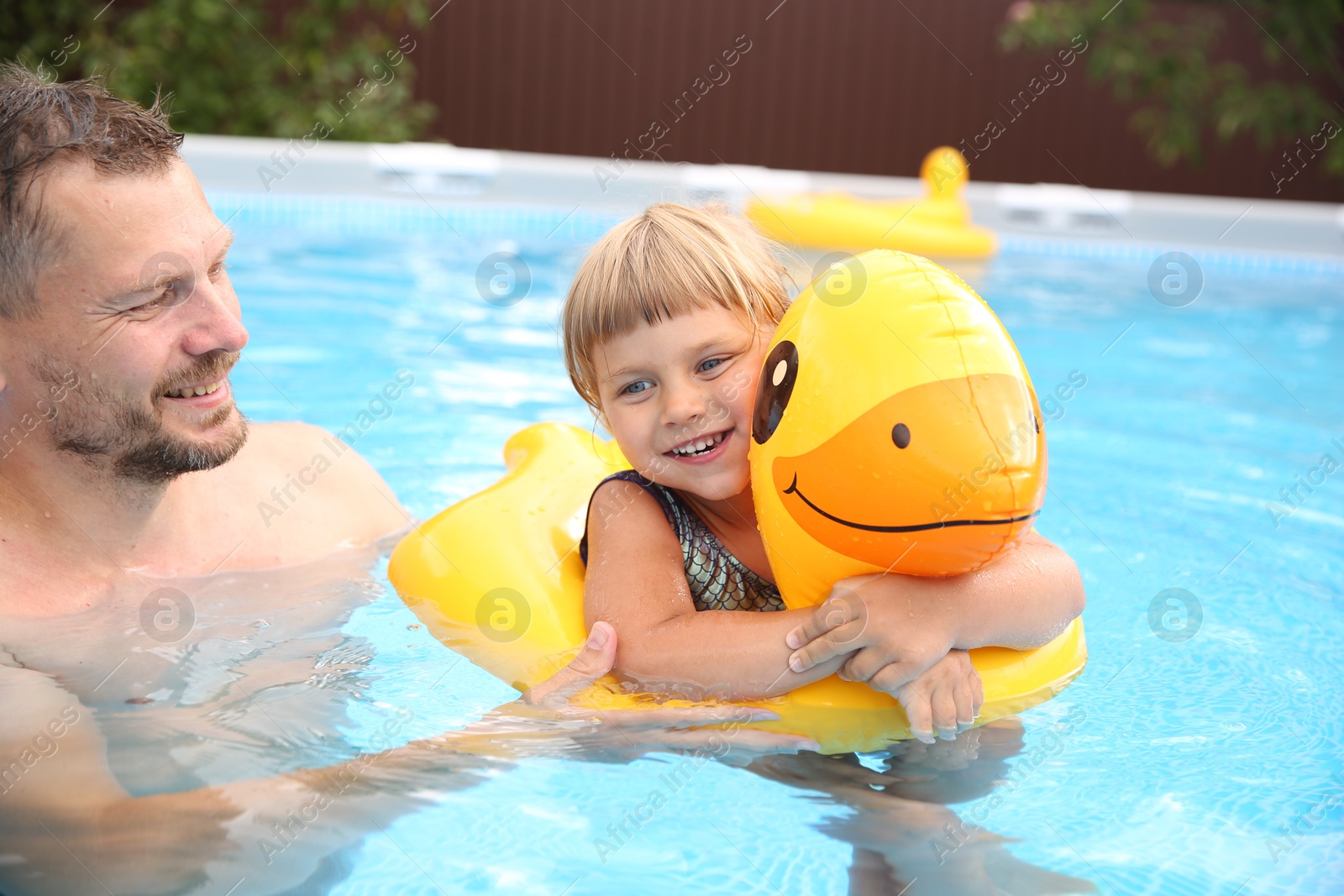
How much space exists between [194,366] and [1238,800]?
204 cm

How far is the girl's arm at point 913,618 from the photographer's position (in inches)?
77.4

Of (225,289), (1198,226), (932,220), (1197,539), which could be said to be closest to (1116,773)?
(1197,539)

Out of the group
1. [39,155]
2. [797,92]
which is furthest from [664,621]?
[797,92]

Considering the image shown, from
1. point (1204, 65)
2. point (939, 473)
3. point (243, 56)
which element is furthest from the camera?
point (1204, 65)

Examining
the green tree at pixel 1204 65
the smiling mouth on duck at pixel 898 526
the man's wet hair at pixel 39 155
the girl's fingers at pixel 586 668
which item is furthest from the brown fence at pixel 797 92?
the smiling mouth on duck at pixel 898 526

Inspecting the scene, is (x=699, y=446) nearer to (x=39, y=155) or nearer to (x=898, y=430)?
(x=898, y=430)

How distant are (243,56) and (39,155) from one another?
8.12m

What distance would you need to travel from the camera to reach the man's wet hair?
2158 mm

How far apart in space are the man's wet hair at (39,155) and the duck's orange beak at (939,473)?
4.42 ft

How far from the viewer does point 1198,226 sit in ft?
29.3

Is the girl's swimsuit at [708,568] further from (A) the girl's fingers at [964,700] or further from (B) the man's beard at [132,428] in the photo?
(B) the man's beard at [132,428]

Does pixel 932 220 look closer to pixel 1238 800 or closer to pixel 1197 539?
pixel 1197 539

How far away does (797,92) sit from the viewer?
36.6 ft

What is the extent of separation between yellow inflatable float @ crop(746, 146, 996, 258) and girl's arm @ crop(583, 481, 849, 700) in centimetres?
527
